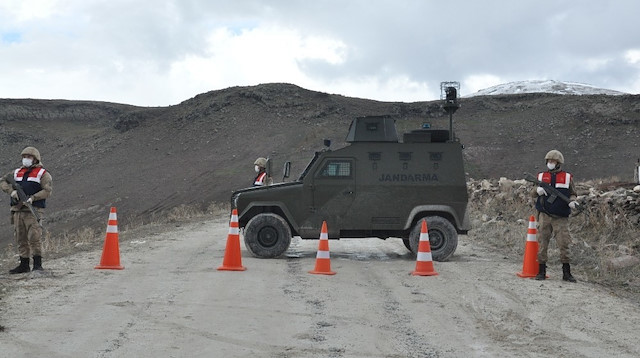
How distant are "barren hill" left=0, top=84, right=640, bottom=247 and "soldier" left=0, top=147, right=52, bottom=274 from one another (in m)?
25.4

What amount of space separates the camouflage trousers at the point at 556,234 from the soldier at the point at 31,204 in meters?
7.51

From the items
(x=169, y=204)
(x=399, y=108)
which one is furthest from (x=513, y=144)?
(x=169, y=204)

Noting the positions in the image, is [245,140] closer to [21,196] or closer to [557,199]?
[21,196]

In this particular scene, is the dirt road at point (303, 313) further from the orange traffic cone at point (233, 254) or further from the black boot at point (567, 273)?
the orange traffic cone at point (233, 254)

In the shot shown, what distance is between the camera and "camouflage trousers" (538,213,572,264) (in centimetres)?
1057

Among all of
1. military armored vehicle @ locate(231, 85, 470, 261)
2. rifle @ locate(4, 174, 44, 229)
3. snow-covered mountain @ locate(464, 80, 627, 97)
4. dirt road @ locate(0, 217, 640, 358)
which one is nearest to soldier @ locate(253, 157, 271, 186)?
military armored vehicle @ locate(231, 85, 470, 261)

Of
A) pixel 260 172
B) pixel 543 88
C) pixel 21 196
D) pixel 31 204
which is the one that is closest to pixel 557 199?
pixel 260 172

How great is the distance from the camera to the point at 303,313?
26.2 feet

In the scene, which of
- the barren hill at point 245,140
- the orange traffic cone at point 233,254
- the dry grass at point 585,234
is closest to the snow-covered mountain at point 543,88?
the barren hill at point 245,140

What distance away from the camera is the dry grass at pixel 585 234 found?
37.3ft

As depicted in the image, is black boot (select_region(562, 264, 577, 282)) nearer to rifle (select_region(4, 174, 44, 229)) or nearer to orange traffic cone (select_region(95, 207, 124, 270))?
orange traffic cone (select_region(95, 207, 124, 270))

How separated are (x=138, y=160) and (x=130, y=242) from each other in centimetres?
4118

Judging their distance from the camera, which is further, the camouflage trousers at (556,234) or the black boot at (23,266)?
the black boot at (23,266)

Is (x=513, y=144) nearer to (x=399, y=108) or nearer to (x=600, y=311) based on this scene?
(x=399, y=108)
